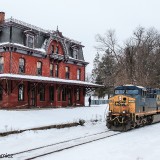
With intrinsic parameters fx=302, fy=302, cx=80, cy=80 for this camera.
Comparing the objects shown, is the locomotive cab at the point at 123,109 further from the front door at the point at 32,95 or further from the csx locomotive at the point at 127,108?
the front door at the point at 32,95

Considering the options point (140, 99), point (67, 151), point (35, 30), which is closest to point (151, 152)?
point (67, 151)

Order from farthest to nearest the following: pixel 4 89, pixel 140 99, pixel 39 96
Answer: pixel 39 96
pixel 4 89
pixel 140 99

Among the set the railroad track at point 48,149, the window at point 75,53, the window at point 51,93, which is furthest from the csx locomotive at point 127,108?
the window at point 75,53

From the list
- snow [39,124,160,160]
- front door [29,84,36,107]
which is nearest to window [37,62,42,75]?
front door [29,84,36,107]

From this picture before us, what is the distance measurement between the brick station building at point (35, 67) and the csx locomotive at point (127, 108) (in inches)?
402

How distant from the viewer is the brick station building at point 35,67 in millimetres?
31469

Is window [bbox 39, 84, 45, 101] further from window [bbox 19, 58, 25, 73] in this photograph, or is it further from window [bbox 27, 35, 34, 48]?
window [bbox 27, 35, 34, 48]

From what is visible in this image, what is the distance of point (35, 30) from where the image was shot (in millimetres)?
35531

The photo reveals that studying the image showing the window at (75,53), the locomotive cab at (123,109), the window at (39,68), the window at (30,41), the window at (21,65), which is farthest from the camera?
the window at (75,53)

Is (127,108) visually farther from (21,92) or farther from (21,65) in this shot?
(21,65)

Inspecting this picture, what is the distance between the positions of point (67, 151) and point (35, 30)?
Result: 80.0ft

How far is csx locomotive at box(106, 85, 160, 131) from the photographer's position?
2144cm

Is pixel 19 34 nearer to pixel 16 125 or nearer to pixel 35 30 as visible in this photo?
pixel 35 30

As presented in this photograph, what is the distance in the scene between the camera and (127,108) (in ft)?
71.1
